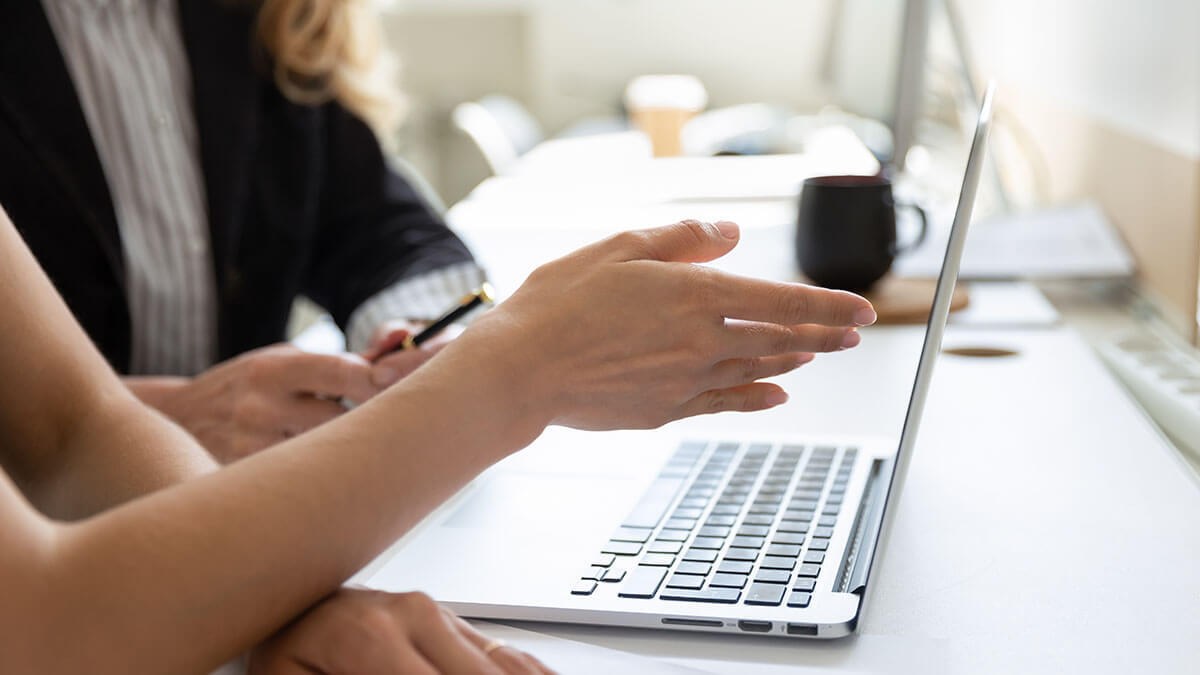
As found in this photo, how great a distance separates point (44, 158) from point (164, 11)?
0.22m

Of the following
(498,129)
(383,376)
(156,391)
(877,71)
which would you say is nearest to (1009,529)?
(383,376)

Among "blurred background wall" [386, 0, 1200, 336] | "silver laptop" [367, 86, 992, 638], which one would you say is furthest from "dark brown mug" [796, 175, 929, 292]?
"silver laptop" [367, 86, 992, 638]

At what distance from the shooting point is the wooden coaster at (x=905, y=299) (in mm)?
1164

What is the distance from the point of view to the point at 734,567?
581mm

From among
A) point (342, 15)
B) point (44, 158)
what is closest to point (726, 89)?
point (342, 15)

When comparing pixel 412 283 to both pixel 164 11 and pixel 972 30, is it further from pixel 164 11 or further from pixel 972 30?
pixel 972 30

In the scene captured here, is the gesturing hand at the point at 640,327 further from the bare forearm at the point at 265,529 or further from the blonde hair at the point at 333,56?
the blonde hair at the point at 333,56

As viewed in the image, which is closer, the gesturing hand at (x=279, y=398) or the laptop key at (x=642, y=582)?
the laptop key at (x=642, y=582)

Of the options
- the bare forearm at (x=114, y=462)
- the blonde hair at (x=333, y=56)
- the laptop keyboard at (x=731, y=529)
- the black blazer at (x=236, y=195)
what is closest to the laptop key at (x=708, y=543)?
the laptop keyboard at (x=731, y=529)

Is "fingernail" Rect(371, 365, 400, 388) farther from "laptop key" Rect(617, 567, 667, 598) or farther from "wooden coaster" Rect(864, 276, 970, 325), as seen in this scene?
"wooden coaster" Rect(864, 276, 970, 325)

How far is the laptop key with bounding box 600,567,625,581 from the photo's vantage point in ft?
1.91

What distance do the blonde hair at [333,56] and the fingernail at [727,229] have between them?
0.78m

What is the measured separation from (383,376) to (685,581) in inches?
13.4

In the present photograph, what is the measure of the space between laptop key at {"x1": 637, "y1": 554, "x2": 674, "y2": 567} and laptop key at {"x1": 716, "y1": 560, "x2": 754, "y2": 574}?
0.09 feet
